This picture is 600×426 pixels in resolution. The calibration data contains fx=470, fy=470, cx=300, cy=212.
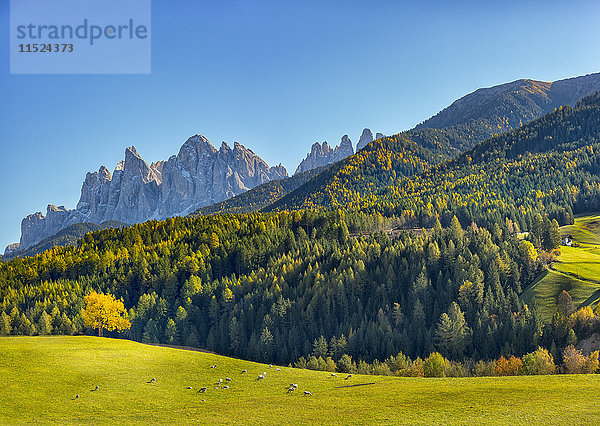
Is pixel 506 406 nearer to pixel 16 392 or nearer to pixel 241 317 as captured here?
pixel 16 392

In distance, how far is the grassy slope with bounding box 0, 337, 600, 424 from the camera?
152 feet

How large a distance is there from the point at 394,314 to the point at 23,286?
488ft

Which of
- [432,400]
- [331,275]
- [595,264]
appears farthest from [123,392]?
[595,264]

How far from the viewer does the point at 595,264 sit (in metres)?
152

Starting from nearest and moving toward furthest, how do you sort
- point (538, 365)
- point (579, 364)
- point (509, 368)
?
1. point (538, 365)
2. point (579, 364)
3. point (509, 368)

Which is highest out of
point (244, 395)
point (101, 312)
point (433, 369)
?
point (244, 395)

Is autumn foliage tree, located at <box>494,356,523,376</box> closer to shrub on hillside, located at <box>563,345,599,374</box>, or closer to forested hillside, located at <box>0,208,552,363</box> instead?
shrub on hillside, located at <box>563,345,599,374</box>

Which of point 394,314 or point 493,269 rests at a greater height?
point 493,269

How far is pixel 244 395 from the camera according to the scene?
208ft

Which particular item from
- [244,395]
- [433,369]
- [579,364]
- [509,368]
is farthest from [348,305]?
[244,395]

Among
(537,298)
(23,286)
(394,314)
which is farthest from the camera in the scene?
(23,286)

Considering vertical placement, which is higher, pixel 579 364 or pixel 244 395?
pixel 244 395

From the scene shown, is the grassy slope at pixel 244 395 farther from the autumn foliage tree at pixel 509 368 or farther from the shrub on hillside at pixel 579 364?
the shrub on hillside at pixel 579 364

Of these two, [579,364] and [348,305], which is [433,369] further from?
[348,305]
